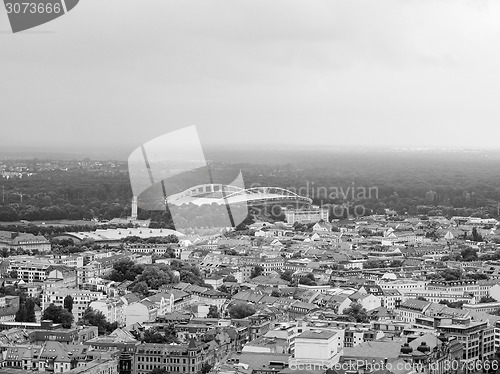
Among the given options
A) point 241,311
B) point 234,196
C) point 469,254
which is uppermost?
point 234,196

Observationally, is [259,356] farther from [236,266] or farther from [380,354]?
[236,266]

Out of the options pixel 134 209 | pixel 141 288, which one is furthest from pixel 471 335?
pixel 134 209

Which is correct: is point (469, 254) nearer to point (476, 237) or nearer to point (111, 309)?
point (476, 237)

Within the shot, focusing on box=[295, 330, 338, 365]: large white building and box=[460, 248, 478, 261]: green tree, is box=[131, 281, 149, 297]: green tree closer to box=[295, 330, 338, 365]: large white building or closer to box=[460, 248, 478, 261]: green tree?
box=[295, 330, 338, 365]: large white building

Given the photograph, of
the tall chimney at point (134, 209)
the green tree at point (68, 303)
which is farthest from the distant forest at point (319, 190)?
the green tree at point (68, 303)

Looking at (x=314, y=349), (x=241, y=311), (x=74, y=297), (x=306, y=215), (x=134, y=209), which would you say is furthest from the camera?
(x=306, y=215)

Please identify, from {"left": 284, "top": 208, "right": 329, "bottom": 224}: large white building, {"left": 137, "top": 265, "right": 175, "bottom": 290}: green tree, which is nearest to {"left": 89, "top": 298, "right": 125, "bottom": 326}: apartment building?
{"left": 137, "top": 265, "right": 175, "bottom": 290}: green tree
